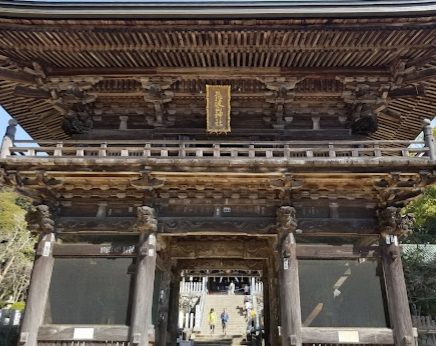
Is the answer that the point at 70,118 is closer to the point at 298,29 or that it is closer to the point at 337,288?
the point at 298,29

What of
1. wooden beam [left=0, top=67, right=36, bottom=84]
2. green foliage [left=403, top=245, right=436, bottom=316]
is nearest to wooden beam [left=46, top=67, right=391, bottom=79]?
wooden beam [left=0, top=67, right=36, bottom=84]

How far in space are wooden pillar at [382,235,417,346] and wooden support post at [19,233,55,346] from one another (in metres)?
7.93

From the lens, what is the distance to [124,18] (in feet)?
28.0

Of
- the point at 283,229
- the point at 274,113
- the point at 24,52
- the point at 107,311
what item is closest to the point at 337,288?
the point at 283,229

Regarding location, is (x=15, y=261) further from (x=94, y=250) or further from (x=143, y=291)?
(x=143, y=291)

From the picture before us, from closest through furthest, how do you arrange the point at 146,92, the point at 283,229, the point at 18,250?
the point at 283,229
the point at 146,92
the point at 18,250

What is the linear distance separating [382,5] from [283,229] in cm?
546

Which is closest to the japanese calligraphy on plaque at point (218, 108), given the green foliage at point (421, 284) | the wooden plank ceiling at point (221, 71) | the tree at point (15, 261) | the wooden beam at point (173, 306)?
the wooden plank ceiling at point (221, 71)

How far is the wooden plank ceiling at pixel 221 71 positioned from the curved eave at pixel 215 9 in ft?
0.55

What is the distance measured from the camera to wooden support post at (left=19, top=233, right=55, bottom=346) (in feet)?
27.8

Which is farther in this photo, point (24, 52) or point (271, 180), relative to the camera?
point (24, 52)

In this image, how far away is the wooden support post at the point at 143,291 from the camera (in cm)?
831

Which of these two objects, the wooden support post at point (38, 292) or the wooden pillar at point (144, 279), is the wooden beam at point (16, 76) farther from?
the wooden pillar at point (144, 279)

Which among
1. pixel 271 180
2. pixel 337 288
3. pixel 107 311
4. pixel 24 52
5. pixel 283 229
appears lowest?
pixel 107 311
